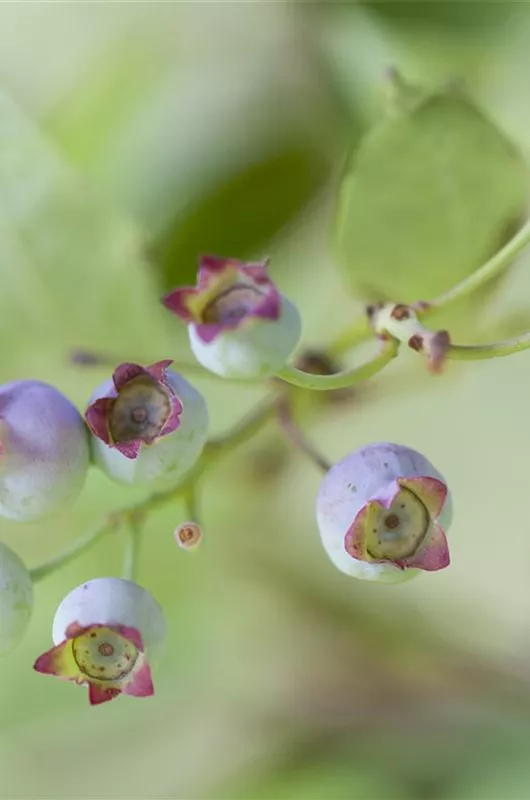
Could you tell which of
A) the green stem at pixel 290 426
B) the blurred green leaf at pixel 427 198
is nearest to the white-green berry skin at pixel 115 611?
the green stem at pixel 290 426

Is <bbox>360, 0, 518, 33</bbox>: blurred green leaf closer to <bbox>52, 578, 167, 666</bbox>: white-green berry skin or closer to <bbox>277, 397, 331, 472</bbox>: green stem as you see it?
<bbox>277, 397, 331, 472</bbox>: green stem

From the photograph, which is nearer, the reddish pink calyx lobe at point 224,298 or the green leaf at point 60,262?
the reddish pink calyx lobe at point 224,298

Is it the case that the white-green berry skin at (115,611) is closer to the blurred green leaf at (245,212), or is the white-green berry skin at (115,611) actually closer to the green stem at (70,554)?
the green stem at (70,554)

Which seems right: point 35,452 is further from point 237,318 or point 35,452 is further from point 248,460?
point 248,460

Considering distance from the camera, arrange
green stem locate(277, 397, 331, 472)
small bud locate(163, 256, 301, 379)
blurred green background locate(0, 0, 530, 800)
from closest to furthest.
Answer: small bud locate(163, 256, 301, 379), green stem locate(277, 397, 331, 472), blurred green background locate(0, 0, 530, 800)

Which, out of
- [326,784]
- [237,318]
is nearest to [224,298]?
[237,318]

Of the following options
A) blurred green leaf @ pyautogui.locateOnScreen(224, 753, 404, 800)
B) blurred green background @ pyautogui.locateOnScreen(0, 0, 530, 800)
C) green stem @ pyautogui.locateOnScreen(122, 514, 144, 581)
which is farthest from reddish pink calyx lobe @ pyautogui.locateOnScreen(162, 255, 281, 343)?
blurred green leaf @ pyautogui.locateOnScreen(224, 753, 404, 800)

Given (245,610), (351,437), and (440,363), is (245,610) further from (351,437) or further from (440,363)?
(440,363)
